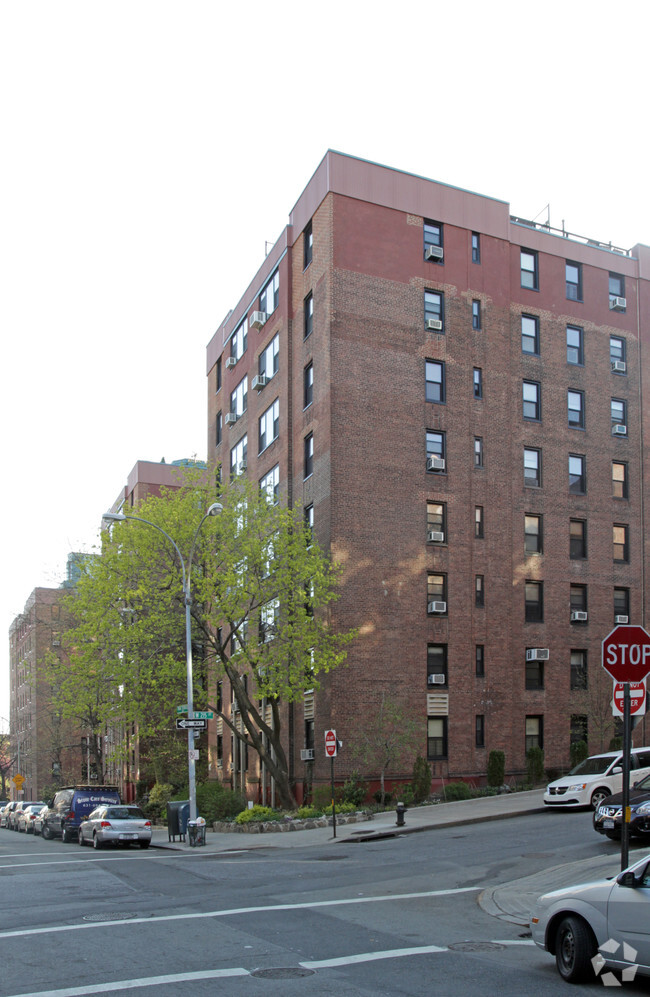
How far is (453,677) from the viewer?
36.9m

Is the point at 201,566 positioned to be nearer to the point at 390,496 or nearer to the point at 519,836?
the point at 390,496

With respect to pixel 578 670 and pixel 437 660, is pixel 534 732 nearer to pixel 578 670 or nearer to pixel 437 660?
pixel 578 670

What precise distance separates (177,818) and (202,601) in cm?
669

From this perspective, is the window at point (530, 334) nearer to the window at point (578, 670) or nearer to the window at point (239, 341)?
the window at point (578, 670)

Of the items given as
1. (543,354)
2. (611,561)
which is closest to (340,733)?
(611,561)

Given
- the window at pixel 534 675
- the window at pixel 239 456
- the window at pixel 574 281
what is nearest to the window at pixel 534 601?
the window at pixel 534 675

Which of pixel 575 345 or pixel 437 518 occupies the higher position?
pixel 575 345

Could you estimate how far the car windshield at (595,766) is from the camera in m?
27.0

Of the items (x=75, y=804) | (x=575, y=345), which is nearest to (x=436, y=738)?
(x=75, y=804)

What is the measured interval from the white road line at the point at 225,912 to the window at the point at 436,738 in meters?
20.2

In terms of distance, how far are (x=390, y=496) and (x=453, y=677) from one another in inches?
278

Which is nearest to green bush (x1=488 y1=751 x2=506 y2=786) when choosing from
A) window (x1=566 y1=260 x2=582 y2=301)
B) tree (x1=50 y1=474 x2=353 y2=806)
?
tree (x1=50 y1=474 x2=353 y2=806)

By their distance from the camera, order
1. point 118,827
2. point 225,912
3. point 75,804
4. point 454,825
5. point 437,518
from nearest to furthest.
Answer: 1. point 225,912
2. point 454,825
3. point 118,827
4. point 75,804
5. point 437,518

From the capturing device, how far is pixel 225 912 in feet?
44.9
